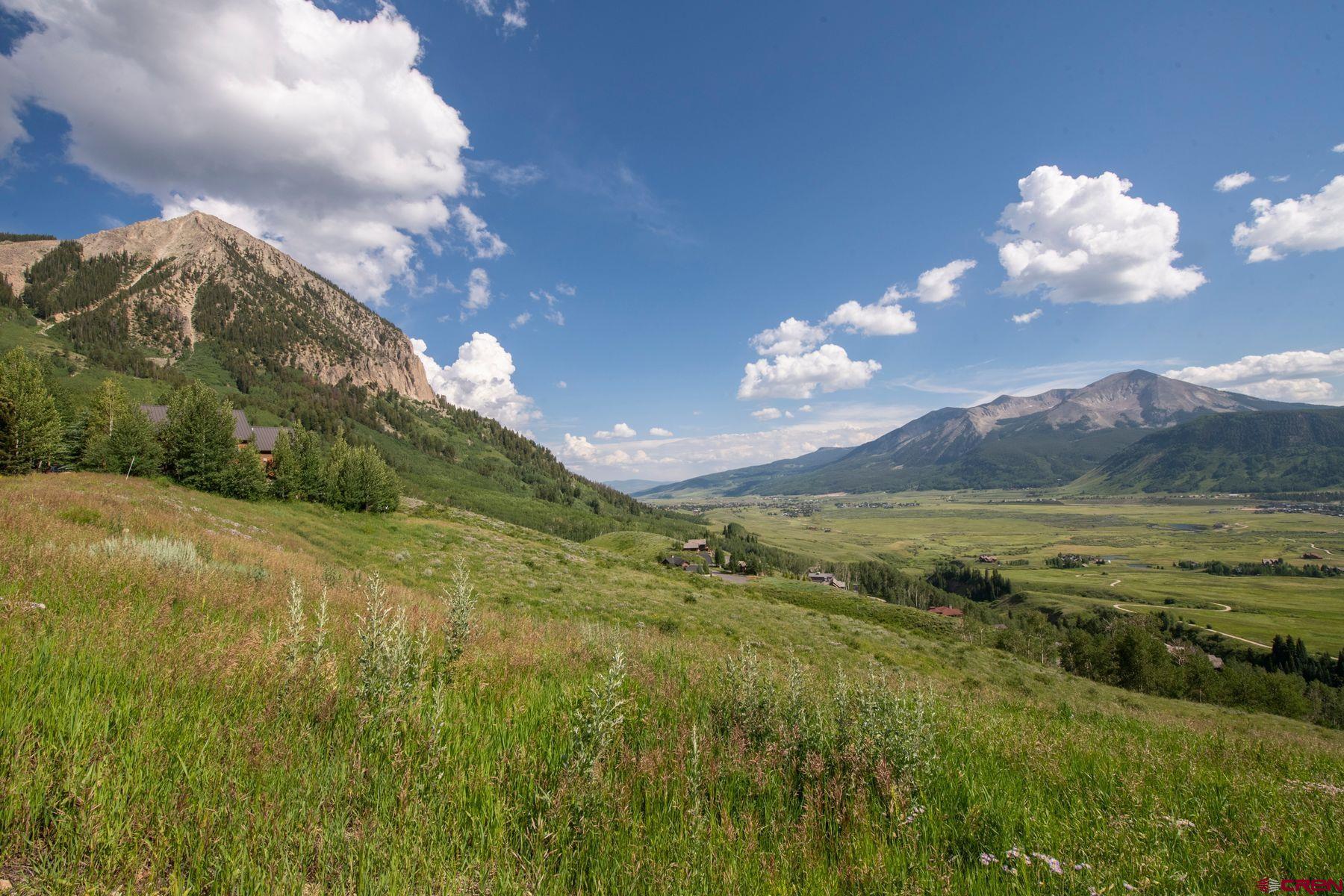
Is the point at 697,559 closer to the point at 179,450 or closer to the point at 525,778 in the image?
the point at 179,450

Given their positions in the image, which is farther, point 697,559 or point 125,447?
point 697,559

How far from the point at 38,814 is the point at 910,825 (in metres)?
5.20

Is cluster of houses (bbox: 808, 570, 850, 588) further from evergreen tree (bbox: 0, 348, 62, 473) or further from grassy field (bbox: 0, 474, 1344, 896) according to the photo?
grassy field (bbox: 0, 474, 1344, 896)

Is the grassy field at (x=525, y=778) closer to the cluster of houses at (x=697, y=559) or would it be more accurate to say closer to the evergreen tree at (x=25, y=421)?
the evergreen tree at (x=25, y=421)

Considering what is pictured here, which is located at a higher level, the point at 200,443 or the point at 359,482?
the point at 200,443

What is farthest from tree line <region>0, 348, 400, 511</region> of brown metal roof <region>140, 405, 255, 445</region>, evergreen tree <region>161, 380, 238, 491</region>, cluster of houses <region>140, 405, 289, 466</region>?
cluster of houses <region>140, 405, 289, 466</region>

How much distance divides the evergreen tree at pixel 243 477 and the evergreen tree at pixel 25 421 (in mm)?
11093

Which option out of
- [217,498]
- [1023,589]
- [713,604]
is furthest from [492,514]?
[1023,589]

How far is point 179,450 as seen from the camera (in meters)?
39.8

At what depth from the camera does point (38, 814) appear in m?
2.49

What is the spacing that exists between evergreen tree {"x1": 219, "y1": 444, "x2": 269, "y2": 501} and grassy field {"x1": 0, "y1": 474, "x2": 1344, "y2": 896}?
40.7m

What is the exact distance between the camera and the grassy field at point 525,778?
103 inches

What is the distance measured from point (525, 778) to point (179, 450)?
53.2 meters

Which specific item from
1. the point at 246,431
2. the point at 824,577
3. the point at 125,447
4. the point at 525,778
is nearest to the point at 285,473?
the point at 125,447
